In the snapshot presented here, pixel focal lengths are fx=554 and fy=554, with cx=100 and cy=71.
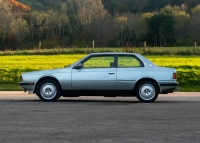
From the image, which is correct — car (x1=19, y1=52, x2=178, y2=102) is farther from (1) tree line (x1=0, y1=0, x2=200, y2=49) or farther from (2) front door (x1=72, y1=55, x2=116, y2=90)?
(1) tree line (x1=0, y1=0, x2=200, y2=49)

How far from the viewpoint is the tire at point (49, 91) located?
16469 mm

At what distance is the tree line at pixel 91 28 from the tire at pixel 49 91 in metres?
55.4

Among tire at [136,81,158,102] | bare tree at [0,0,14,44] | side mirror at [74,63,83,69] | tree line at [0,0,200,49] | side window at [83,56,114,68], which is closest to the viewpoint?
tire at [136,81,158,102]

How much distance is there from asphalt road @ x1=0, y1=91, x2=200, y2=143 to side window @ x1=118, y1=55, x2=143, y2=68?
3.67 feet

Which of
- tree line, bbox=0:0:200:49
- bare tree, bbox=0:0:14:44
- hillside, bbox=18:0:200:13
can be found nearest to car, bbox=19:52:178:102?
tree line, bbox=0:0:200:49

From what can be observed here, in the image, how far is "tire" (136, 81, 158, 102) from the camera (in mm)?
16203

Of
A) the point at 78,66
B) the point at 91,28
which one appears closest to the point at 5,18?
the point at 91,28

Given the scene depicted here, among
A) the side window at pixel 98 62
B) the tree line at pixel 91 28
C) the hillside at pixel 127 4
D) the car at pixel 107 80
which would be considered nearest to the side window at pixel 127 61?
→ the car at pixel 107 80

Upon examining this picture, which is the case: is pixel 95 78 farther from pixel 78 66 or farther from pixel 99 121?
pixel 99 121

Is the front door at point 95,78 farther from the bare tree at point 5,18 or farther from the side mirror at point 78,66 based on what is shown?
the bare tree at point 5,18

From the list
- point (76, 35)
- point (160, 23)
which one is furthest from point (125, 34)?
point (76, 35)

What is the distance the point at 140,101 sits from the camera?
54.2 ft

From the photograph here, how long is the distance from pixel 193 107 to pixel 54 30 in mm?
71246

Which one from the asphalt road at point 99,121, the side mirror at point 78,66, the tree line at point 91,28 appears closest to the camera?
the asphalt road at point 99,121
